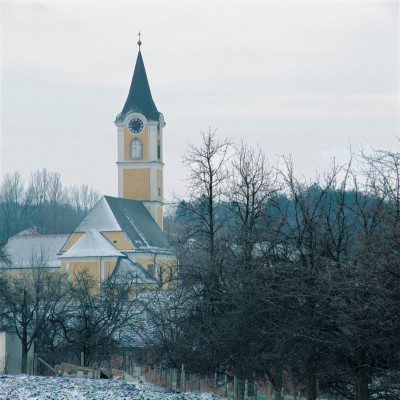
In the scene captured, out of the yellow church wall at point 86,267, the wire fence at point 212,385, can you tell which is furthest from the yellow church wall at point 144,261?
the wire fence at point 212,385

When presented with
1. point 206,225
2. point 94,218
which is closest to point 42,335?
point 206,225

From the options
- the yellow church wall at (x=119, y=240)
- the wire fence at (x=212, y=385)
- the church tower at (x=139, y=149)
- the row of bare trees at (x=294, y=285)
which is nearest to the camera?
the row of bare trees at (x=294, y=285)

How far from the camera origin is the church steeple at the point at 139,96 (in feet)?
240

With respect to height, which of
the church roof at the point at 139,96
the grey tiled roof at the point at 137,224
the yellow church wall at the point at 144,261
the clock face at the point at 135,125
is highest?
the church roof at the point at 139,96

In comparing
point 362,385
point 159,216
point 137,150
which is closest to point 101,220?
point 159,216

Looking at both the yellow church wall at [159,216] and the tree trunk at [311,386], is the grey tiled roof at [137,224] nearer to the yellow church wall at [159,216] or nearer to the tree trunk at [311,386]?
the yellow church wall at [159,216]

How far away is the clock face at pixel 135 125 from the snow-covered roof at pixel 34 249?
1423cm

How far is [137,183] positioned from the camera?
238ft

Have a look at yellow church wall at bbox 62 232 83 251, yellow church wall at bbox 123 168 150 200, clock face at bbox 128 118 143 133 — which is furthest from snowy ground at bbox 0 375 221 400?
clock face at bbox 128 118 143 133

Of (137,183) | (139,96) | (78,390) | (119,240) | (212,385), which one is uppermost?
(139,96)

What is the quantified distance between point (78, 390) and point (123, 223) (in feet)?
154

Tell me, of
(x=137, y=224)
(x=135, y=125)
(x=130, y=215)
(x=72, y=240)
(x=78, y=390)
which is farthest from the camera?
(x=135, y=125)

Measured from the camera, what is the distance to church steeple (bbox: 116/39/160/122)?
73.0 metres

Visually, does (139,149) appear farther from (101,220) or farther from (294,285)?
(294,285)
